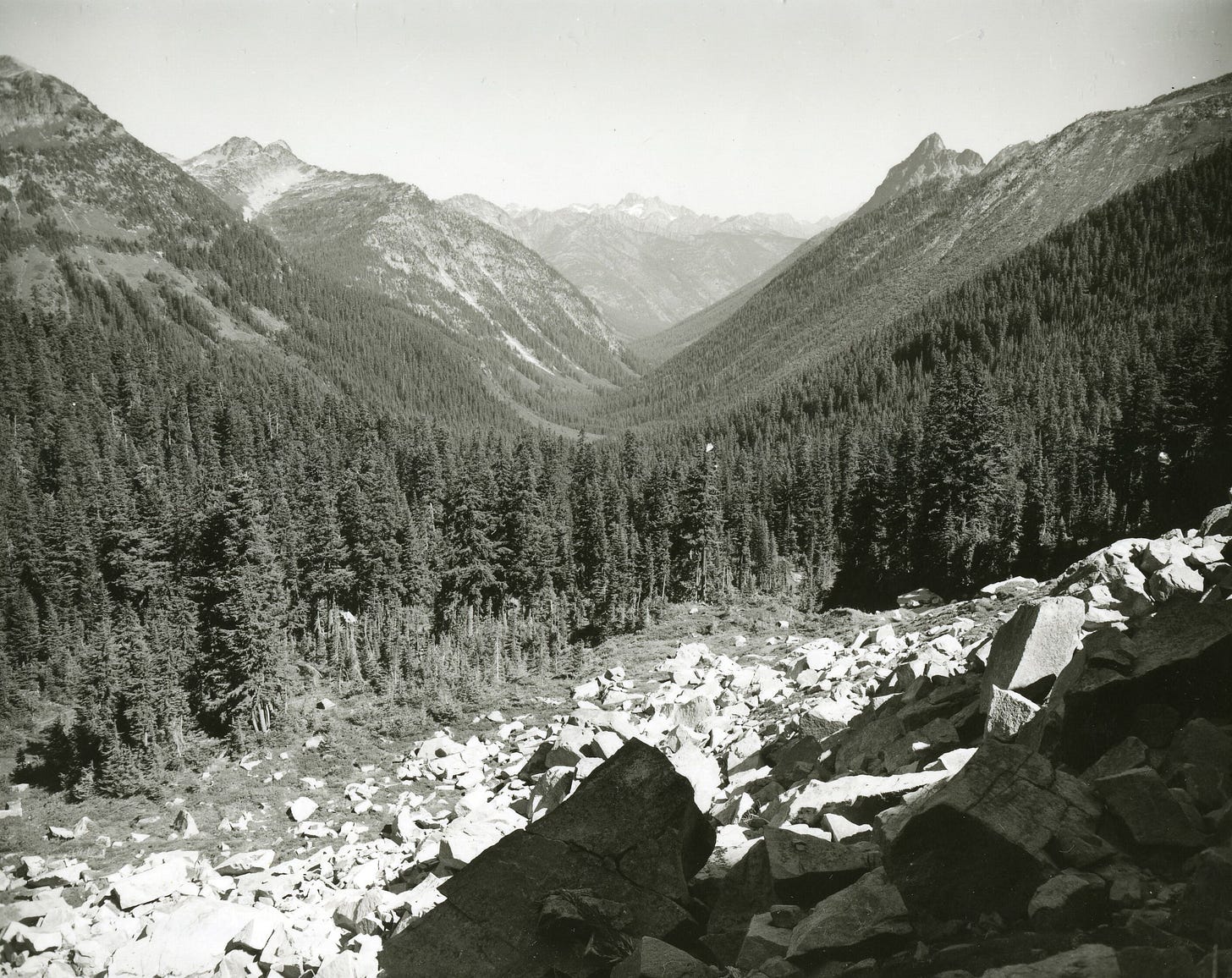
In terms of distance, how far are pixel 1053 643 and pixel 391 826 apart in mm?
21189

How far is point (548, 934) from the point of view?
8.83 meters

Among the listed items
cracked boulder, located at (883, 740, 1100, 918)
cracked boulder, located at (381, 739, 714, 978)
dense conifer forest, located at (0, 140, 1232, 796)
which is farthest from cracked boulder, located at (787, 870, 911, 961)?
dense conifer forest, located at (0, 140, 1232, 796)

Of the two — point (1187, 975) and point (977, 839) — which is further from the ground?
point (1187, 975)

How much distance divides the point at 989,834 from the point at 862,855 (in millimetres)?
2074

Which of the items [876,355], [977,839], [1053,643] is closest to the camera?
[977,839]

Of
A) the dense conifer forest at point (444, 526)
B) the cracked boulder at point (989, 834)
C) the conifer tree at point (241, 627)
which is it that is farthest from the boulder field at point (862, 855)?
the dense conifer forest at point (444, 526)

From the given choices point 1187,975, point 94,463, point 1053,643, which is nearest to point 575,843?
point 1187,975

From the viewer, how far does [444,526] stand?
74.7m

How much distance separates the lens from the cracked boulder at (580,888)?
8.81 m

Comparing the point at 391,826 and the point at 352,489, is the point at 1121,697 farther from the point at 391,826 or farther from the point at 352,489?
the point at 352,489

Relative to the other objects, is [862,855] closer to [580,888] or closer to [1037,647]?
[580,888]

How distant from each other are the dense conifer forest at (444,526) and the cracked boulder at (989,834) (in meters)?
31.3

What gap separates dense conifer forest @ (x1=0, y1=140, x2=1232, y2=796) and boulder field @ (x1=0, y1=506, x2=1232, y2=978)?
1922 centimetres

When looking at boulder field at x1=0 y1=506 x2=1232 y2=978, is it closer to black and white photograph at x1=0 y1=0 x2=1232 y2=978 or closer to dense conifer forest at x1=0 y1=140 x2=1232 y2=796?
black and white photograph at x1=0 y1=0 x2=1232 y2=978
